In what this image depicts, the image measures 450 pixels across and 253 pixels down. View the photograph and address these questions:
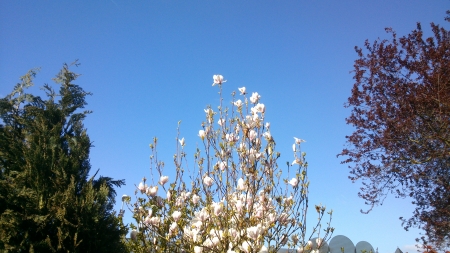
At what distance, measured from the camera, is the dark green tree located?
4.22 meters

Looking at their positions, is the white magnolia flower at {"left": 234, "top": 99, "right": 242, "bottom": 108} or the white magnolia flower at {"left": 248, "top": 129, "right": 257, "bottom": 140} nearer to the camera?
the white magnolia flower at {"left": 248, "top": 129, "right": 257, "bottom": 140}

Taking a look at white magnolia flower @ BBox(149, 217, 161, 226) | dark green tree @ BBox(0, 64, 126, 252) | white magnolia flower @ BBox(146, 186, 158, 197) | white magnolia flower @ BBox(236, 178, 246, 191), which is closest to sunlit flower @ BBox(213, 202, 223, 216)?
white magnolia flower @ BBox(236, 178, 246, 191)

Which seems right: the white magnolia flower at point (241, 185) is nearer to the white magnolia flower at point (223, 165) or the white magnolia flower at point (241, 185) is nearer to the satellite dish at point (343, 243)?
→ the white magnolia flower at point (223, 165)

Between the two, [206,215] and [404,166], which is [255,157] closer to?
[206,215]

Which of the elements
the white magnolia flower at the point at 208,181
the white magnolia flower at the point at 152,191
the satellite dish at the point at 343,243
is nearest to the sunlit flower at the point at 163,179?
the white magnolia flower at the point at 152,191

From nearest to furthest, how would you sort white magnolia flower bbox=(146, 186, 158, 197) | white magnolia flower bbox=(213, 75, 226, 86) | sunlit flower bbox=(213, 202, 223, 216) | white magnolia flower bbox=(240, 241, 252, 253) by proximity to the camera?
1. white magnolia flower bbox=(240, 241, 252, 253)
2. sunlit flower bbox=(213, 202, 223, 216)
3. white magnolia flower bbox=(213, 75, 226, 86)
4. white magnolia flower bbox=(146, 186, 158, 197)

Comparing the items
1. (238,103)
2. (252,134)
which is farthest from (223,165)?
(238,103)

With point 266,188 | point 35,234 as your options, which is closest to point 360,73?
point 266,188

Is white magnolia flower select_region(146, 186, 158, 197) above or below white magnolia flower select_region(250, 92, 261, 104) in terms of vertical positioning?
below

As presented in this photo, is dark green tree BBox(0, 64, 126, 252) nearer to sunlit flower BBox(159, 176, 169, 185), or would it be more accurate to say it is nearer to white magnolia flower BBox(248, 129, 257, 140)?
sunlit flower BBox(159, 176, 169, 185)

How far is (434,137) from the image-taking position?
755cm

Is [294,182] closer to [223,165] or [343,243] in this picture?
[223,165]

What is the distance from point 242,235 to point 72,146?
2940 millimetres

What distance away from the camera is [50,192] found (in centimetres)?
448
